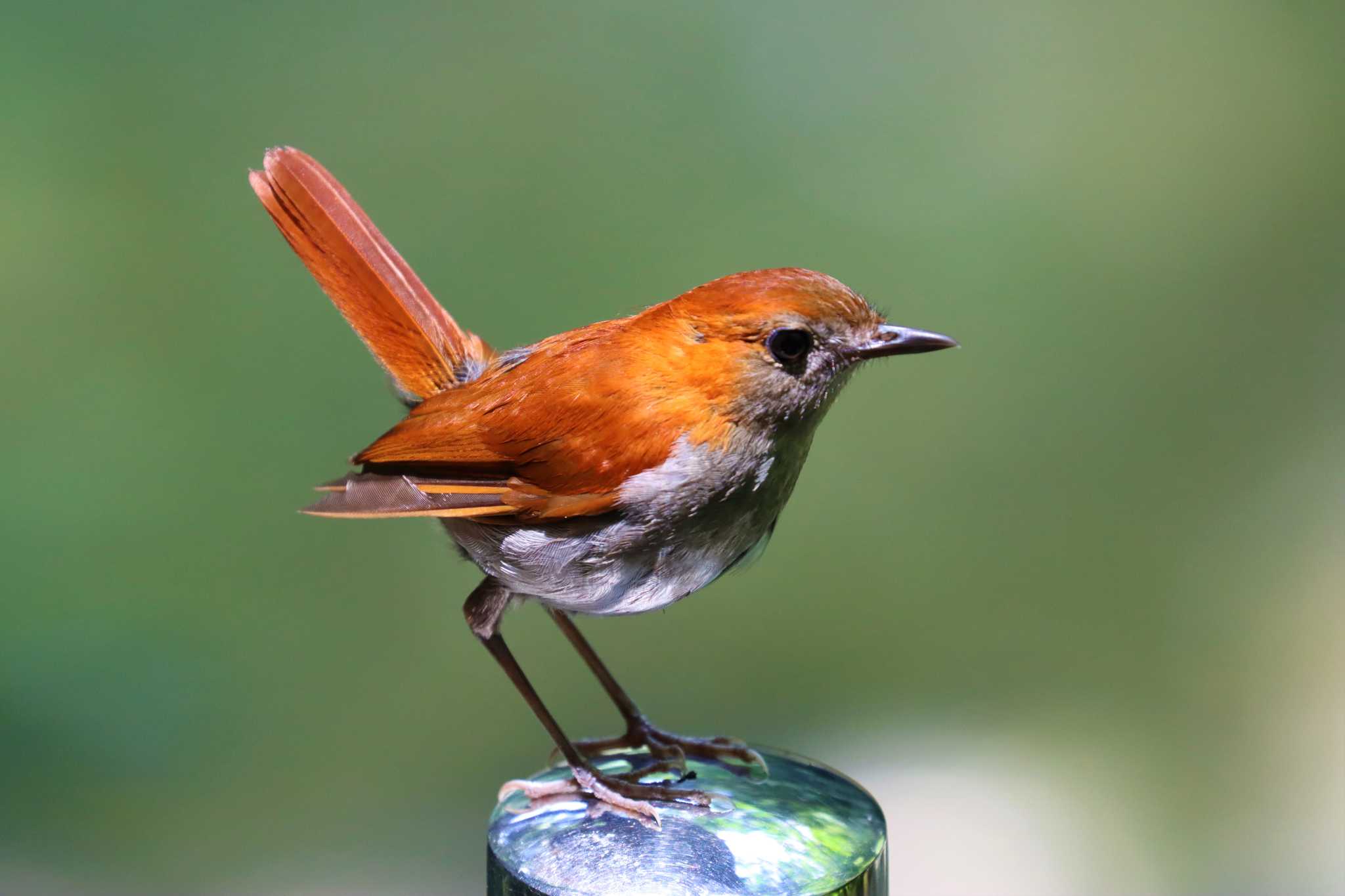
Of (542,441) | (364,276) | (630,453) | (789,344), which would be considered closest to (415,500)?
(542,441)

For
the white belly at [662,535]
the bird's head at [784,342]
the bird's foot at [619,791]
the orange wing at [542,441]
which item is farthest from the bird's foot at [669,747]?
the bird's head at [784,342]

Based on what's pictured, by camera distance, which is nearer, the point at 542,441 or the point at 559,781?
the point at 542,441

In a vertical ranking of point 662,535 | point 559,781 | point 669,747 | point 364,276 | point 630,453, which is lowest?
point 669,747

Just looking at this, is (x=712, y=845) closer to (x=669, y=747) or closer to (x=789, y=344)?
(x=669, y=747)

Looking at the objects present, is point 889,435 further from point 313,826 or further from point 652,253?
point 313,826

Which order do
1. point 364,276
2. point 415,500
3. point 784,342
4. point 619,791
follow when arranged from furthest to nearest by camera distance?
1. point 364,276
2. point 619,791
3. point 415,500
4. point 784,342

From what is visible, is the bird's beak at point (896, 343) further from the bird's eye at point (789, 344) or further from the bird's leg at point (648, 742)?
the bird's leg at point (648, 742)
